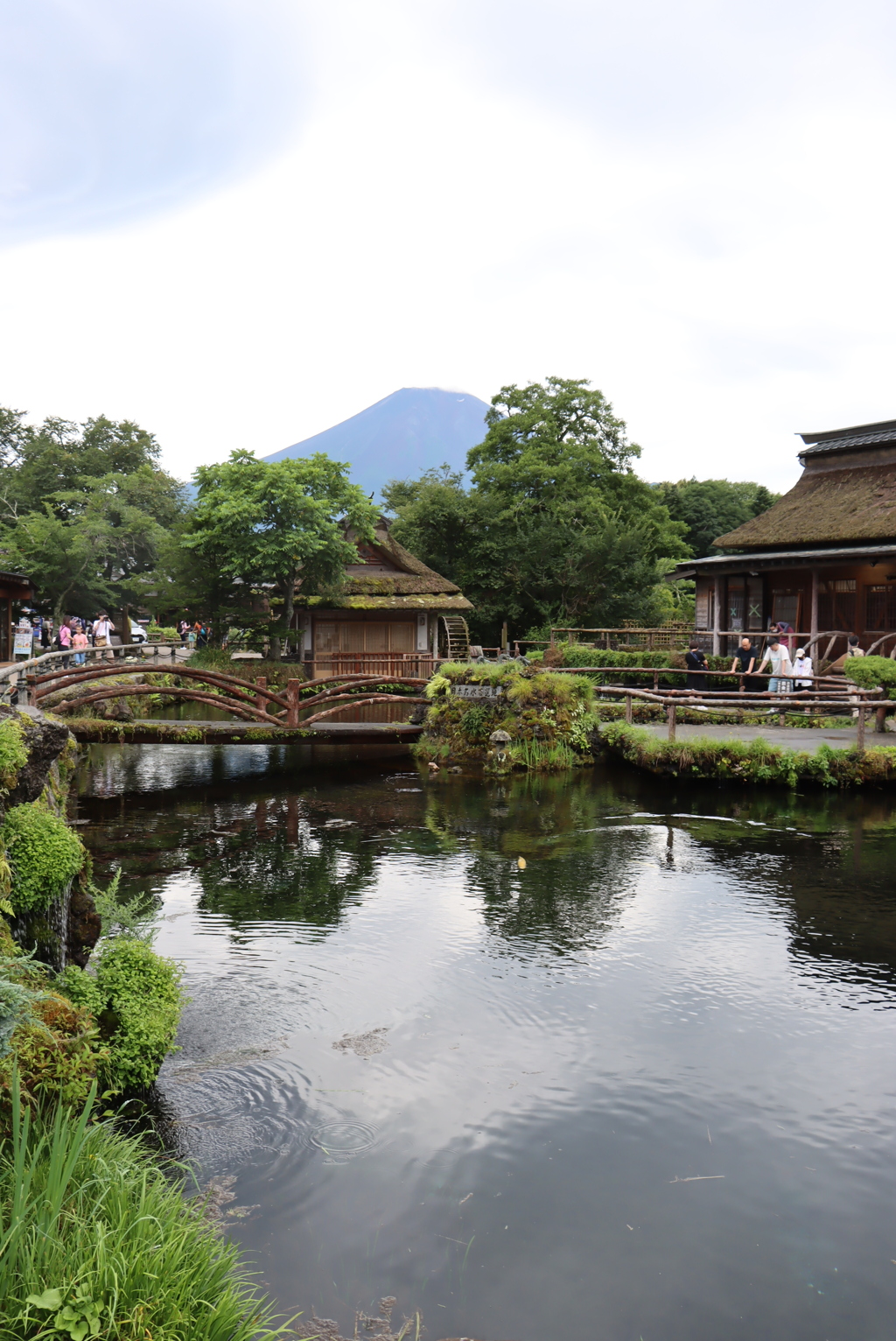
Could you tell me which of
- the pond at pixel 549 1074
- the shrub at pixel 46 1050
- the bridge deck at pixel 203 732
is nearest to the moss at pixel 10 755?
the shrub at pixel 46 1050

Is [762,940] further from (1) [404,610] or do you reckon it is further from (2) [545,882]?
(1) [404,610]

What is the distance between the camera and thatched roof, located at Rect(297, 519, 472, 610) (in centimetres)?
3431

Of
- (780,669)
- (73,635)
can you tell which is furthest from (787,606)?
(73,635)

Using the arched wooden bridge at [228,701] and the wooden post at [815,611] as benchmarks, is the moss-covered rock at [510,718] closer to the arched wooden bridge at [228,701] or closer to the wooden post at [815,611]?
the arched wooden bridge at [228,701]

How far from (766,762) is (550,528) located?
77.7 ft

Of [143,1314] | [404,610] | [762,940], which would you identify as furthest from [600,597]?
[143,1314]

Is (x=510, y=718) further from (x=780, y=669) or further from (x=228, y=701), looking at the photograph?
(x=780, y=669)

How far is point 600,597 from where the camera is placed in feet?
128

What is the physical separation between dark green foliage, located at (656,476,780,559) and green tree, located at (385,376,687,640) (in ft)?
45.7

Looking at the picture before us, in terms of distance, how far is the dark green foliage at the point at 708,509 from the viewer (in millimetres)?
58938

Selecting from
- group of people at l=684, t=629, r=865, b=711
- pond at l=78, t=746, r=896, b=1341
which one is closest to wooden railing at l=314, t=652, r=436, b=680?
group of people at l=684, t=629, r=865, b=711

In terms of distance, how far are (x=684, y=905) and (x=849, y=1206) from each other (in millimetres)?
5263

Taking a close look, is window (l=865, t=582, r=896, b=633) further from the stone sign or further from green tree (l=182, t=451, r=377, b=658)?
green tree (l=182, t=451, r=377, b=658)

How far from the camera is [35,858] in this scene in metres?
7.00
